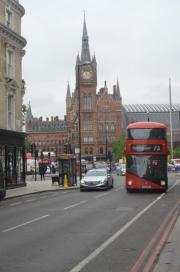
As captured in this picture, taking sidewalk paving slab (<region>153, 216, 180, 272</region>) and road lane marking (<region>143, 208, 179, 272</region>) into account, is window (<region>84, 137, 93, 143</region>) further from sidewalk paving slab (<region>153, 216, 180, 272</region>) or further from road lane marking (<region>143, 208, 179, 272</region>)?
sidewalk paving slab (<region>153, 216, 180, 272</region>)

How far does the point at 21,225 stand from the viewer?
16.2 meters

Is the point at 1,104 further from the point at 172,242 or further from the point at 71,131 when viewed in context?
the point at 71,131

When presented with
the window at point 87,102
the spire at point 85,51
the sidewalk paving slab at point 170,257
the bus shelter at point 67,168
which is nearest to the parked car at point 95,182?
the bus shelter at point 67,168

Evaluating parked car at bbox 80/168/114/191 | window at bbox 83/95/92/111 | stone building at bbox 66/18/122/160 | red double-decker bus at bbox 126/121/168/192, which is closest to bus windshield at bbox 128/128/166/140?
red double-decker bus at bbox 126/121/168/192

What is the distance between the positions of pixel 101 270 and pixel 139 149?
2261cm

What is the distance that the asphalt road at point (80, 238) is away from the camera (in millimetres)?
9883

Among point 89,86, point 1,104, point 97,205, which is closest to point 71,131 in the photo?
point 89,86

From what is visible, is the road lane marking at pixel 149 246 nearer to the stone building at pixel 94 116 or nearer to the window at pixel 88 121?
the stone building at pixel 94 116

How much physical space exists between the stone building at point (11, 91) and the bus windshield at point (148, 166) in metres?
9.17

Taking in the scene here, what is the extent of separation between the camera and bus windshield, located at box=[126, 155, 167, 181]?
31734 millimetres

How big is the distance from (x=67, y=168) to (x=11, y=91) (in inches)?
291

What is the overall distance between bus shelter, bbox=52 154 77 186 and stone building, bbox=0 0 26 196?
3.06 m

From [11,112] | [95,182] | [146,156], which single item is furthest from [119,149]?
[146,156]

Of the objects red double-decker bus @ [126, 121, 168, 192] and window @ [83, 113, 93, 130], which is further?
window @ [83, 113, 93, 130]
